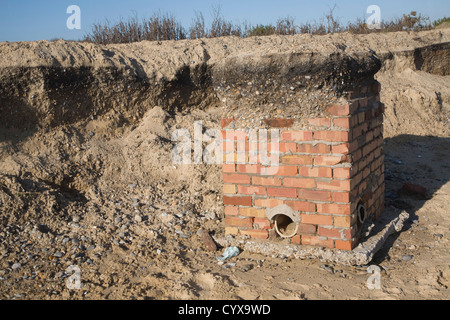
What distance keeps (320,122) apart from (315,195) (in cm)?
58

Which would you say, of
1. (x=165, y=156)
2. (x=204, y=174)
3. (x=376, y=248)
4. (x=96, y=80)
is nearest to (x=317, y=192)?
(x=376, y=248)

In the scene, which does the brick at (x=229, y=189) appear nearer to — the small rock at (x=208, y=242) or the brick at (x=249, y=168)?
the brick at (x=249, y=168)

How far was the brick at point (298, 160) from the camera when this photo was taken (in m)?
3.22

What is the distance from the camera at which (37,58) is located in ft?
16.1

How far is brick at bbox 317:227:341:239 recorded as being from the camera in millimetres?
3211

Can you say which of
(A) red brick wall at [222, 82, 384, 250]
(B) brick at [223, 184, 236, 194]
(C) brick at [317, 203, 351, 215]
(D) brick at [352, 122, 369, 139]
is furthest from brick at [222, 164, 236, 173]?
(D) brick at [352, 122, 369, 139]

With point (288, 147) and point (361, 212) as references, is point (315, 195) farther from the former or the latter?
point (361, 212)

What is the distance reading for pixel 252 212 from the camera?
11.4 ft

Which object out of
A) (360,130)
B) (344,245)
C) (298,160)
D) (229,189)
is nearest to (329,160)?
(298,160)

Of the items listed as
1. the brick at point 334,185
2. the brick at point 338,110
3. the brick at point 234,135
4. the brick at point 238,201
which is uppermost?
the brick at point 338,110

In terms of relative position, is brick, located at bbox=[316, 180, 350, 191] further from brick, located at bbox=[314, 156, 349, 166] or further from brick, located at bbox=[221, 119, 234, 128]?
brick, located at bbox=[221, 119, 234, 128]

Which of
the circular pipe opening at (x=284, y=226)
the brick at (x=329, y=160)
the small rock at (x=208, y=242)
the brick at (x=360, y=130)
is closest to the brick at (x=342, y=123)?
the brick at (x=360, y=130)

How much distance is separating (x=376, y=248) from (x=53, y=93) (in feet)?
13.4
